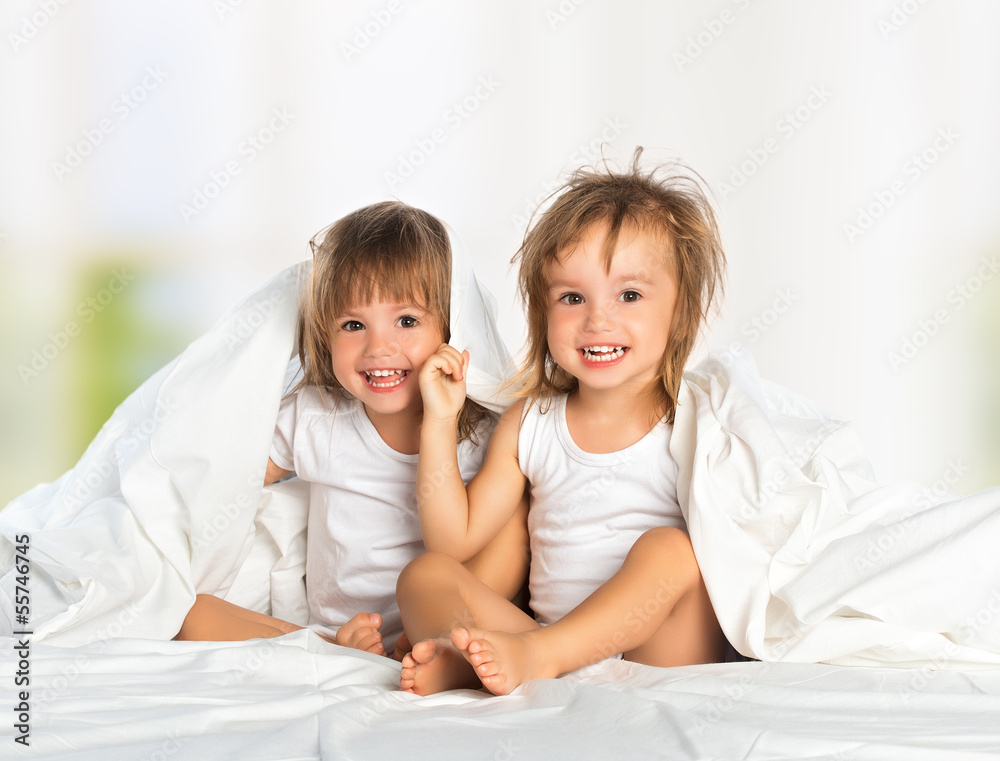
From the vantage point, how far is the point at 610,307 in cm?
128

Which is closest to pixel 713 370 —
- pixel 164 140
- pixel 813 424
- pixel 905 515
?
pixel 813 424

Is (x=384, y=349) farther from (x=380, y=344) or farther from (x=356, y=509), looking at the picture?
(x=356, y=509)

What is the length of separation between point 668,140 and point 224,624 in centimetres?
200

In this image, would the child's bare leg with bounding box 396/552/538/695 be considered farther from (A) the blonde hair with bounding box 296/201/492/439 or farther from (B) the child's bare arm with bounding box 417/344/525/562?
(A) the blonde hair with bounding box 296/201/492/439

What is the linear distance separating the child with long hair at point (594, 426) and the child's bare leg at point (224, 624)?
280 millimetres

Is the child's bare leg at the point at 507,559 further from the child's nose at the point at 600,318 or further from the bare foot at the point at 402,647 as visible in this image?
the child's nose at the point at 600,318

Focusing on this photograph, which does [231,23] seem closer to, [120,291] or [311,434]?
[120,291]

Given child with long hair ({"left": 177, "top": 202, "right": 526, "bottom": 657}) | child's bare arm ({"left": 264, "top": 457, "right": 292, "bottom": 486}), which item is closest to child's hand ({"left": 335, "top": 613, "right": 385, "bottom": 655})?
child with long hair ({"left": 177, "top": 202, "right": 526, "bottom": 657})

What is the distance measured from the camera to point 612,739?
2.88ft

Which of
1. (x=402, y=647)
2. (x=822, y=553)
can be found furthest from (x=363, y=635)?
(x=822, y=553)

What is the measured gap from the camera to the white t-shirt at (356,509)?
1.47 m

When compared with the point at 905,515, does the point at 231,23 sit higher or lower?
higher

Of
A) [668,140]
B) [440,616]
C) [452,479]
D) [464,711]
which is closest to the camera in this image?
[464,711]

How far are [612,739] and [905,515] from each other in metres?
0.62
